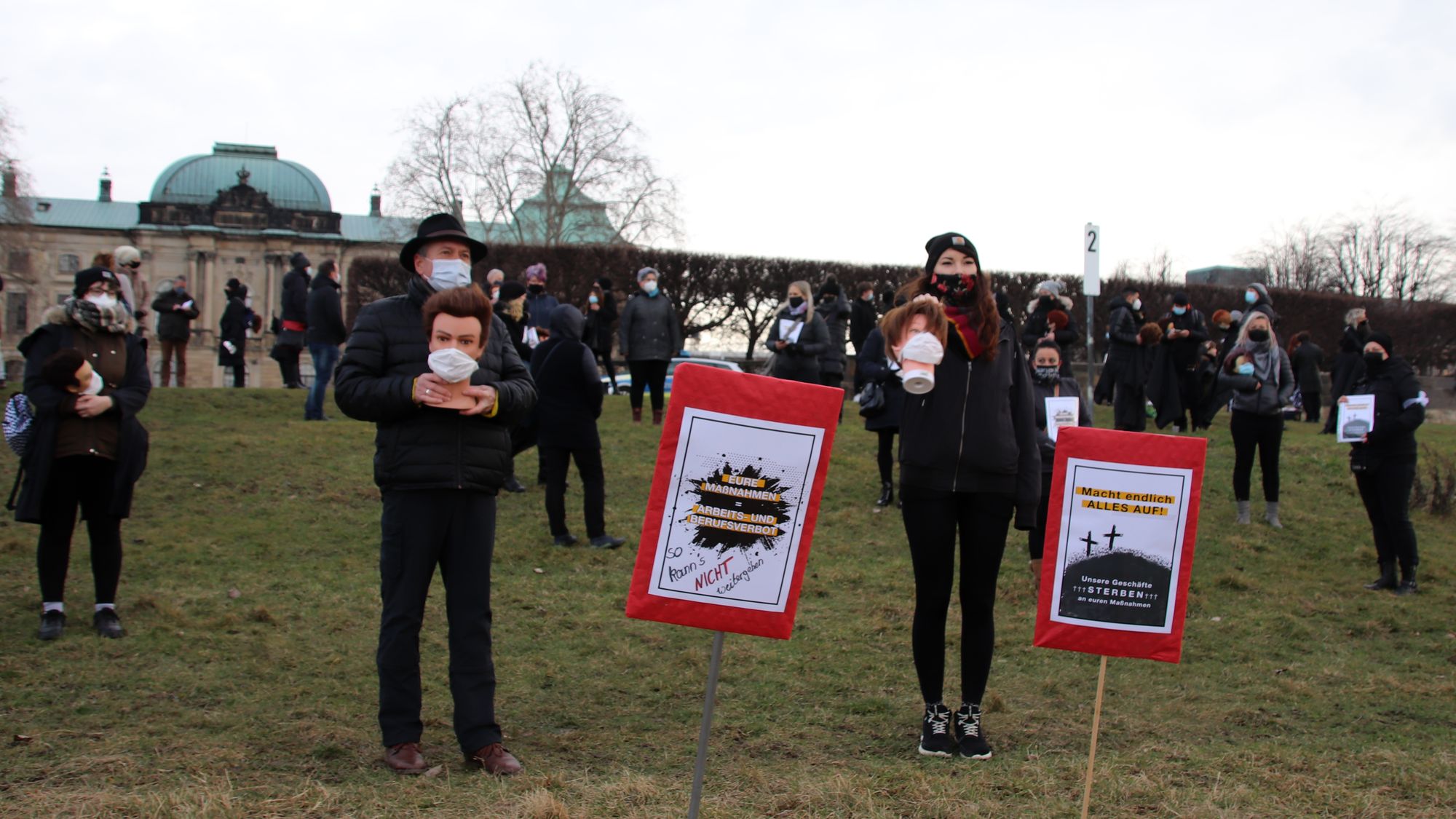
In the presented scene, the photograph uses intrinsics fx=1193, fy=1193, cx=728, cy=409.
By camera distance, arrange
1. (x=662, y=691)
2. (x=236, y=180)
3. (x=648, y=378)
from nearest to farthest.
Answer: (x=662, y=691) → (x=648, y=378) → (x=236, y=180)

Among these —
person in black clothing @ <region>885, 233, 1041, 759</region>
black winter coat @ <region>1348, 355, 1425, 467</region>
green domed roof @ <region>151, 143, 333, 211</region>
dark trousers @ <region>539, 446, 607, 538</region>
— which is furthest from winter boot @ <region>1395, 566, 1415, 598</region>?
green domed roof @ <region>151, 143, 333, 211</region>

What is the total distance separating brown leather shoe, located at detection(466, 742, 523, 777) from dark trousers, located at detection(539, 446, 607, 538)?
4.58 metres

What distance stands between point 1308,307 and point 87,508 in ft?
111

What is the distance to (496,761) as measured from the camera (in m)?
4.63

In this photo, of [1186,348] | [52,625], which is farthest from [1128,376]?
[52,625]

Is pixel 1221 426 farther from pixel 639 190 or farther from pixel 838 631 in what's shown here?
pixel 639 190

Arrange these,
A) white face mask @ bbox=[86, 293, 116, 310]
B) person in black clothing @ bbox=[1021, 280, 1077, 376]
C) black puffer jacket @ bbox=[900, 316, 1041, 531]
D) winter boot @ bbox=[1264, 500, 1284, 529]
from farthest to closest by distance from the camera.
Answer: winter boot @ bbox=[1264, 500, 1284, 529]
person in black clothing @ bbox=[1021, 280, 1077, 376]
white face mask @ bbox=[86, 293, 116, 310]
black puffer jacket @ bbox=[900, 316, 1041, 531]

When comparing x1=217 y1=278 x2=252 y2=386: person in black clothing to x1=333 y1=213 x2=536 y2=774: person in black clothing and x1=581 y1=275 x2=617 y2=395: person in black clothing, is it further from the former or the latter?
x1=333 y1=213 x2=536 y2=774: person in black clothing

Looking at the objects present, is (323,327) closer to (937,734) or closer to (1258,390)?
(1258,390)

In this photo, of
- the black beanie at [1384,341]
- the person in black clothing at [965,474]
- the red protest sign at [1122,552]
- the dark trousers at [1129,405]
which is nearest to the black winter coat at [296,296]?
the dark trousers at [1129,405]

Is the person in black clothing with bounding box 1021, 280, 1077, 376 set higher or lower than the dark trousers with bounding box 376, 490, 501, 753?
higher

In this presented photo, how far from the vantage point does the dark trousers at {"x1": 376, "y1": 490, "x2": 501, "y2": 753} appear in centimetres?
469

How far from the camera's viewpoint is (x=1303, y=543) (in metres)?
10.6

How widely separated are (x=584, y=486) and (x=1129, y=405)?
8.48m
